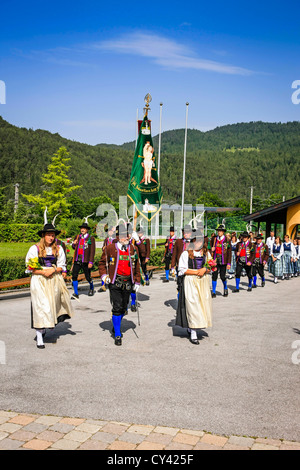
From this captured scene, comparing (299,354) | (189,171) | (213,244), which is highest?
(189,171)

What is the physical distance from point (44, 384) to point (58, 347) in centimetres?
181

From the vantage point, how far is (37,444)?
4.15m

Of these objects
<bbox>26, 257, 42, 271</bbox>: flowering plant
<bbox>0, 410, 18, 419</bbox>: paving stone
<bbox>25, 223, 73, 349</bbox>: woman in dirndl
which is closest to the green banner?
<bbox>25, 223, 73, 349</bbox>: woman in dirndl

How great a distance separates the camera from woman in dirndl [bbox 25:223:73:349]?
750cm

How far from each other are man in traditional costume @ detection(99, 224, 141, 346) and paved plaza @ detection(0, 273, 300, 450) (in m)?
0.56

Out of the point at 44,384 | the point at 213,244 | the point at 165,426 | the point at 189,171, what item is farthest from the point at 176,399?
the point at 189,171

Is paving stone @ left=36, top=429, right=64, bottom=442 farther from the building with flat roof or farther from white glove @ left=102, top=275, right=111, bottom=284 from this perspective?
the building with flat roof

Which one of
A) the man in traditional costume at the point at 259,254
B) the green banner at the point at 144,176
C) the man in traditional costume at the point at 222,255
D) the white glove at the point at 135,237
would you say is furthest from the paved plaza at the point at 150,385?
the green banner at the point at 144,176

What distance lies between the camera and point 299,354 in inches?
294

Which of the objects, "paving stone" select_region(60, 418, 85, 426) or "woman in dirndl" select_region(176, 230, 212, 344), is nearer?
"paving stone" select_region(60, 418, 85, 426)

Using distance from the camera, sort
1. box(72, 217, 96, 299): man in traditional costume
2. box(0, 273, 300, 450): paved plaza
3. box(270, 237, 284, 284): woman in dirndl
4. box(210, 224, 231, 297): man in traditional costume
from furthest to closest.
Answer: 1. box(270, 237, 284, 284): woman in dirndl
2. box(210, 224, 231, 297): man in traditional costume
3. box(72, 217, 96, 299): man in traditional costume
4. box(0, 273, 300, 450): paved plaza

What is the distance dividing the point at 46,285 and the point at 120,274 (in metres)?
1.32

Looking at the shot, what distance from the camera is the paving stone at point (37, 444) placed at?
409cm
